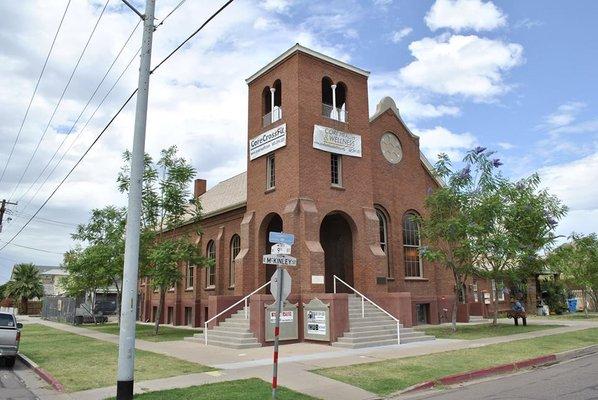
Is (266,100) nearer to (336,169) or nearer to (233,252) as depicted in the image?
(336,169)

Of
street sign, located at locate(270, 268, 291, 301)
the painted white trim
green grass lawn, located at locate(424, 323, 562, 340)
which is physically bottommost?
green grass lawn, located at locate(424, 323, 562, 340)

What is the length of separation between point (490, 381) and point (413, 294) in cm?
1547

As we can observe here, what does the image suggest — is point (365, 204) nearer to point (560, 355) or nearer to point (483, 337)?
point (483, 337)

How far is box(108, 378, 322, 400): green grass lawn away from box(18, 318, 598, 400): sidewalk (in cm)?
51

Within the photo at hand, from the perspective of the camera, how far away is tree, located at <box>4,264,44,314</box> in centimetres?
6956

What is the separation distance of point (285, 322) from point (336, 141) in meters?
8.57

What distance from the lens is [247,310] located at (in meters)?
20.7

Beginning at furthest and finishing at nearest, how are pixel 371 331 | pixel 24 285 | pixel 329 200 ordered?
Result: pixel 24 285, pixel 329 200, pixel 371 331

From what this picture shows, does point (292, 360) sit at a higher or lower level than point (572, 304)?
lower

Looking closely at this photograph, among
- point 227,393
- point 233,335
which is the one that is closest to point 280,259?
point 227,393

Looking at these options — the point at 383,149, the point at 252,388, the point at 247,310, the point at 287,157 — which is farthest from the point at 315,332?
the point at 383,149

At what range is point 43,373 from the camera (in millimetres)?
13117

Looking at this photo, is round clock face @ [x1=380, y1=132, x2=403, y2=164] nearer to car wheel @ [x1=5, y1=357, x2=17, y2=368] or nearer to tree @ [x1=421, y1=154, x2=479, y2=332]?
tree @ [x1=421, y1=154, x2=479, y2=332]

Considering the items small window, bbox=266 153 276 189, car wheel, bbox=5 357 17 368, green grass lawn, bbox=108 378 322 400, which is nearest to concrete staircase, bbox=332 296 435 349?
small window, bbox=266 153 276 189
